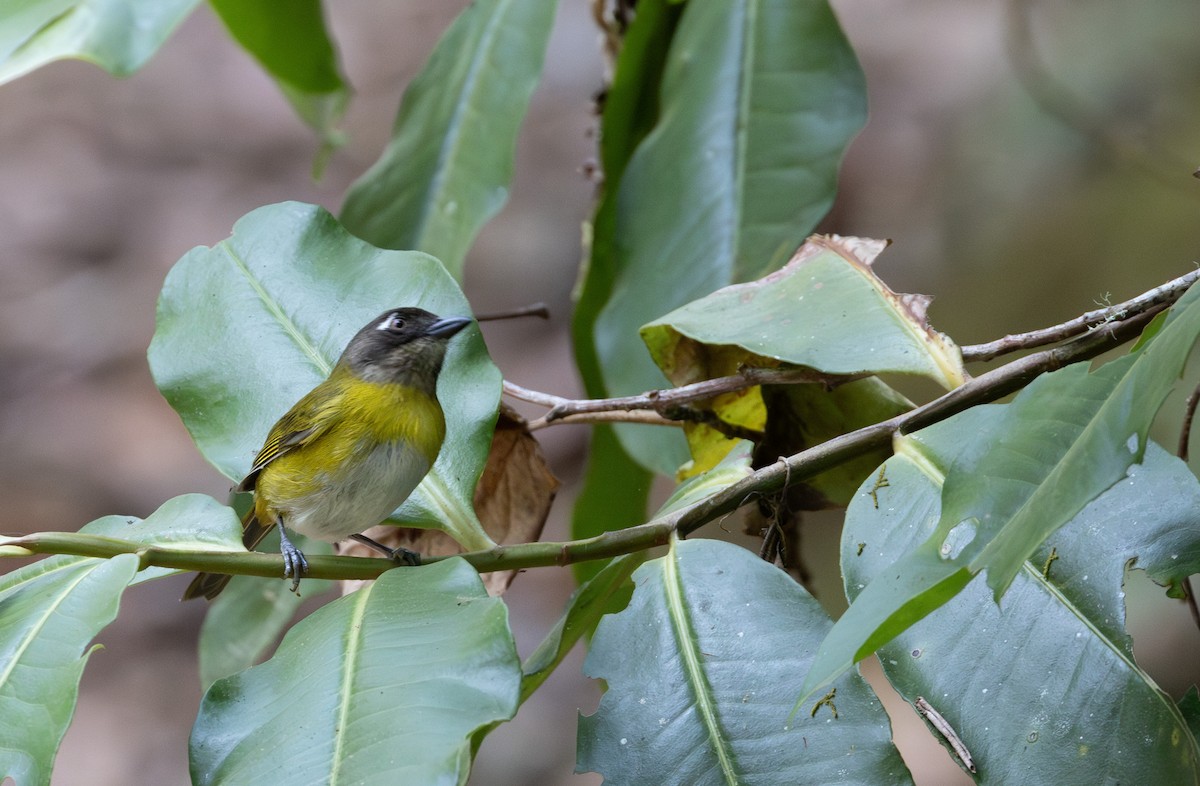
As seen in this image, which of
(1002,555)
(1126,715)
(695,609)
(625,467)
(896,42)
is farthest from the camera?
(896,42)

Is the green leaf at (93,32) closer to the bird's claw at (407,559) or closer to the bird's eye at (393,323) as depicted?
the bird's eye at (393,323)

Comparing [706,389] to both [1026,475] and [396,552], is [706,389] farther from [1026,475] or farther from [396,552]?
[1026,475]

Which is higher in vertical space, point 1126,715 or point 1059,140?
point 1126,715

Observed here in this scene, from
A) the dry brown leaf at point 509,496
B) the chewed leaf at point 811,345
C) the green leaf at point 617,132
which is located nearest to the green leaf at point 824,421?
the chewed leaf at point 811,345

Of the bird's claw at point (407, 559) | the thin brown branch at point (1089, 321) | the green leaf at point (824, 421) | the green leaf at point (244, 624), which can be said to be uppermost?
the bird's claw at point (407, 559)

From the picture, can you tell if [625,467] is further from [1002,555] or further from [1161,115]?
[1161,115]

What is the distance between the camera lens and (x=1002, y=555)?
960mm

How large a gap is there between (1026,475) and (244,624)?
2.09 metres

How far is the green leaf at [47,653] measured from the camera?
4.10 ft

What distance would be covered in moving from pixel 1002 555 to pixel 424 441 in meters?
1.17

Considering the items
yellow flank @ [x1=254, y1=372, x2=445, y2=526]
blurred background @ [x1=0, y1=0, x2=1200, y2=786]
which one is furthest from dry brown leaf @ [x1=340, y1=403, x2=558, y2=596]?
blurred background @ [x1=0, y1=0, x2=1200, y2=786]

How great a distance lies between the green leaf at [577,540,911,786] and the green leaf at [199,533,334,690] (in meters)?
1.40

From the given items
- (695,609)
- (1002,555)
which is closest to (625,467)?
(695,609)

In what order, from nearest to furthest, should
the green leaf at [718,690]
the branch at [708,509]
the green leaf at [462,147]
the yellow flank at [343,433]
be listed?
the green leaf at [718,690] → the branch at [708,509] → the yellow flank at [343,433] → the green leaf at [462,147]
